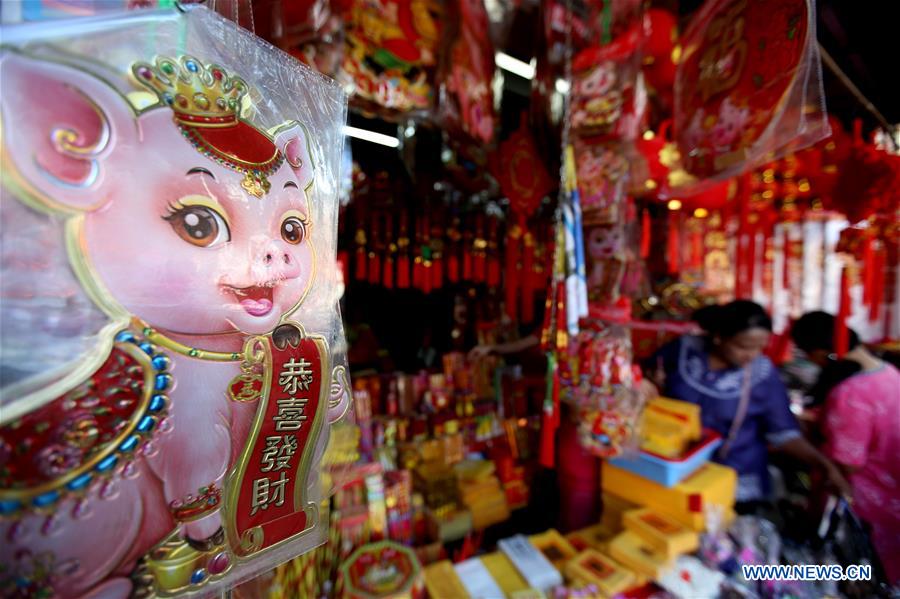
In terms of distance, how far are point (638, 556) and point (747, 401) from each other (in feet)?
4.15

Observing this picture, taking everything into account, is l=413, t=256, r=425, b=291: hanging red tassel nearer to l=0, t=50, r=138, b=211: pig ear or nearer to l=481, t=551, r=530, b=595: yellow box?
l=481, t=551, r=530, b=595: yellow box

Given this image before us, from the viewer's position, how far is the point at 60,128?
40cm

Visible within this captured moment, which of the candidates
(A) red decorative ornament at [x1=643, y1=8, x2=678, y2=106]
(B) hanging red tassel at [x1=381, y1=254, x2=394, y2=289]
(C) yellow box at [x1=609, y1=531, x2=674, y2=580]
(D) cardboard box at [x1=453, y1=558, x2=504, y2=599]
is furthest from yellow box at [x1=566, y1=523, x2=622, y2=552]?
(A) red decorative ornament at [x1=643, y1=8, x2=678, y2=106]

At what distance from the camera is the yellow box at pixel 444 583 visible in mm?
1470

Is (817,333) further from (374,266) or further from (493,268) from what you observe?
(374,266)

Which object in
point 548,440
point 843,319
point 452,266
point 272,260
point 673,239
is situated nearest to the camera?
point 272,260

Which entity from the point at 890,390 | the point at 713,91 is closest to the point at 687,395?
the point at 890,390

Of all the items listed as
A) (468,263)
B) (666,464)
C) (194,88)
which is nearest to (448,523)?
(666,464)

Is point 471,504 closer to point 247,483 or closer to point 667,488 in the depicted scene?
point 667,488

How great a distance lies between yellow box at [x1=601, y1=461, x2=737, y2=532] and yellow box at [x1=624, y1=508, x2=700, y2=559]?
0.17 ft

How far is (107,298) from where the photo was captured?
43 centimetres

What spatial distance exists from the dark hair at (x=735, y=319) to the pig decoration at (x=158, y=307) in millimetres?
2372

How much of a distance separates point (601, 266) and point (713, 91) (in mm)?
812

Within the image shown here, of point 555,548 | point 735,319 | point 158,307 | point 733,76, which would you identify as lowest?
point 555,548
